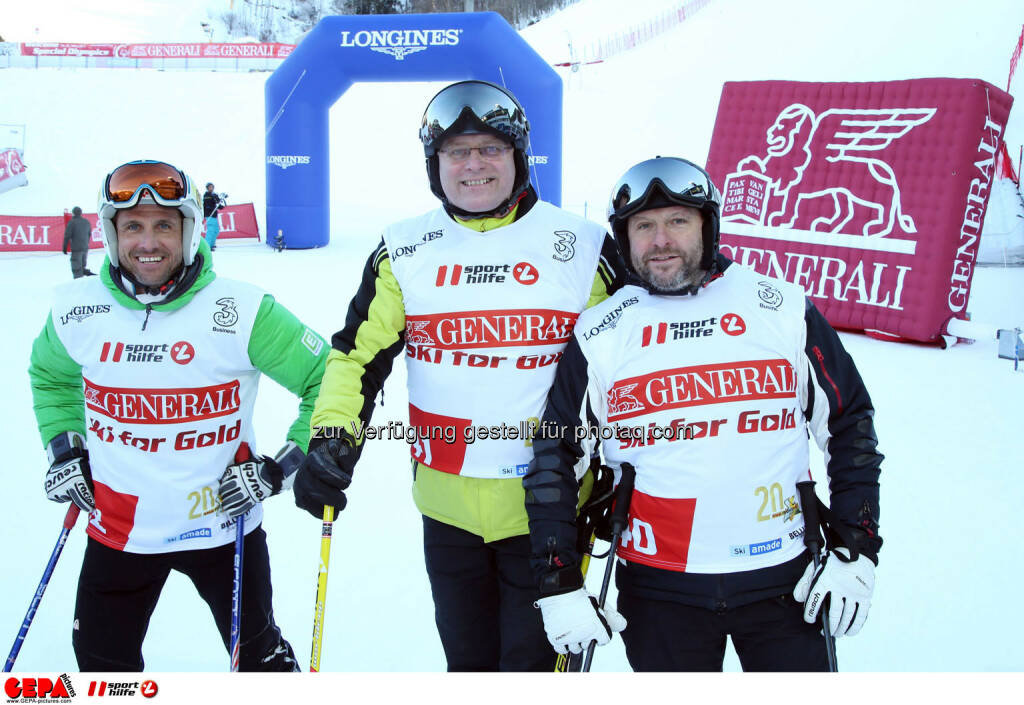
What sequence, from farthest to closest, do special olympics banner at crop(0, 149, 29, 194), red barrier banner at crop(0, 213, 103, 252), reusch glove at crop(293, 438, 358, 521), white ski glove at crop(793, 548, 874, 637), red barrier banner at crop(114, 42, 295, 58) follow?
red barrier banner at crop(114, 42, 295, 58) < special olympics banner at crop(0, 149, 29, 194) < red barrier banner at crop(0, 213, 103, 252) < reusch glove at crop(293, 438, 358, 521) < white ski glove at crop(793, 548, 874, 637)

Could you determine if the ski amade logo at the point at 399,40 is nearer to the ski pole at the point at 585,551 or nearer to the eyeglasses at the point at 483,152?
the eyeglasses at the point at 483,152

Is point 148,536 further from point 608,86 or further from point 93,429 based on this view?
point 608,86

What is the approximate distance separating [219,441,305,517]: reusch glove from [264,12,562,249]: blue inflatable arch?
9970 mm

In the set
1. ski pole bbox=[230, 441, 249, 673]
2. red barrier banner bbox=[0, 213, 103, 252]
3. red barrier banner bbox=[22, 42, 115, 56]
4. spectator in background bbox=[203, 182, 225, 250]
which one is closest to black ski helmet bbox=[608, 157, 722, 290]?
ski pole bbox=[230, 441, 249, 673]

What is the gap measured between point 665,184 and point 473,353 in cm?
73

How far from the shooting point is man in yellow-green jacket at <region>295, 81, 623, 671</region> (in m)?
2.29

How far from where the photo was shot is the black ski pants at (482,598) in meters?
2.29

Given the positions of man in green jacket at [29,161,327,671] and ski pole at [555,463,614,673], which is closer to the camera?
ski pole at [555,463,614,673]

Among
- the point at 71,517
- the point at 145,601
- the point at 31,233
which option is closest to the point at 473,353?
the point at 145,601

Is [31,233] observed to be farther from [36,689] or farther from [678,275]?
[678,275]

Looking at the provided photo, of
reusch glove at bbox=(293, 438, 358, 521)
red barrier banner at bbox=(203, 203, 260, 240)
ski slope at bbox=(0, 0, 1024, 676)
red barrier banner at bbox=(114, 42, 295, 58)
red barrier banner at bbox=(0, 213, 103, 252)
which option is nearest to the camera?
reusch glove at bbox=(293, 438, 358, 521)

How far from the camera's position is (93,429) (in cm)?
249

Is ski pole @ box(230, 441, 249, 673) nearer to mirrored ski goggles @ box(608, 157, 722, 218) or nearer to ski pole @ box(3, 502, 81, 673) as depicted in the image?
ski pole @ box(3, 502, 81, 673)

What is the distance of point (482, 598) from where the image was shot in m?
2.40
